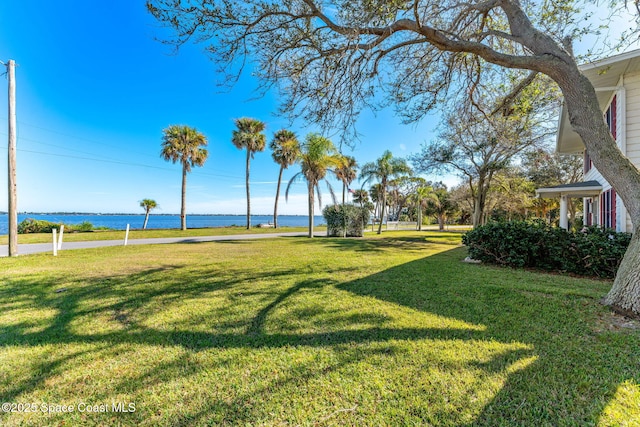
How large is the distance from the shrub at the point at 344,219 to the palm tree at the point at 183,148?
12840 mm

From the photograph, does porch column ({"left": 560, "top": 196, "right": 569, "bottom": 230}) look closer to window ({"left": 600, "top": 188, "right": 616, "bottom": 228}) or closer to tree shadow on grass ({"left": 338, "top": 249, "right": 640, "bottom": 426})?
window ({"left": 600, "top": 188, "right": 616, "bottom": 228})

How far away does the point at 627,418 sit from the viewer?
179cm

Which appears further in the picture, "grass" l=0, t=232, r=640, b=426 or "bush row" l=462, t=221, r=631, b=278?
"bush row" l=462, t=221, r=631, b=278

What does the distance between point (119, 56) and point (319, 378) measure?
58.8ft

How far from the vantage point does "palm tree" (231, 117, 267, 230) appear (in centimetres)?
2567

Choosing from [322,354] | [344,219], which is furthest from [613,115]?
[344,219]

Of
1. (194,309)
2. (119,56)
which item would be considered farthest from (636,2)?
(119,56)

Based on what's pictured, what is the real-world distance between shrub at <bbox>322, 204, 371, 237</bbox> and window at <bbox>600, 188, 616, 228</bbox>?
37.7 ft

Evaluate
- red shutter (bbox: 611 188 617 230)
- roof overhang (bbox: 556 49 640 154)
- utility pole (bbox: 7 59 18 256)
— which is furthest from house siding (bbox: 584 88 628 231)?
utility pole (bbox: 7 59 18 256)

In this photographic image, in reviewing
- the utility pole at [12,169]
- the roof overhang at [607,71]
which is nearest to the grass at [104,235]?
the utility pole at [12,169]

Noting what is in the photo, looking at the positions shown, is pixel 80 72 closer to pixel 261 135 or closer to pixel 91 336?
pixel 261 135

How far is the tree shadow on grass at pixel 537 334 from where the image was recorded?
1.90 m

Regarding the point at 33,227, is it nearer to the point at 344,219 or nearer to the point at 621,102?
the point at 344,219

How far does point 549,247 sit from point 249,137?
24.4m
